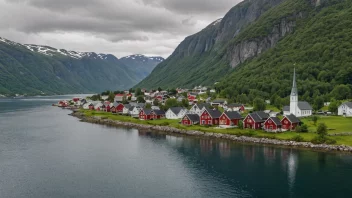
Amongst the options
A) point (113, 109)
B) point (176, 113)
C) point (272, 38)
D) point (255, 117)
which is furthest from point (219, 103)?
point (272, 38)

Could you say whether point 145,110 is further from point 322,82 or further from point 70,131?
point 322,82

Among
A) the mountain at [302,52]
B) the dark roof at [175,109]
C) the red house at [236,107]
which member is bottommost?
the dark roof at [175,109]

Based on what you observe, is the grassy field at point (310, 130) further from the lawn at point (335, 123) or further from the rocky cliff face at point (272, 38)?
the rocky cliff face at point (272, 38)

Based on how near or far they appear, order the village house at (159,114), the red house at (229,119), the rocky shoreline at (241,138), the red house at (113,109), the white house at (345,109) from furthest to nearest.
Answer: the red house at (113,109) < the village house at (159,114) < the white house at (345,109) < the red house at (229,119) < the rocky shoreline at (241,138)

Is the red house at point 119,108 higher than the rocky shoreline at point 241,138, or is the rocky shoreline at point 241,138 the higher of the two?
the red house at point 119,108

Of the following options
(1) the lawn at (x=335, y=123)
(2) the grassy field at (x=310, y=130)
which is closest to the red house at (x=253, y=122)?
(2) the grassy field at (x=310, y=130)

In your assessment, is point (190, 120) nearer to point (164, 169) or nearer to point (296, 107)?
point (296, 107)

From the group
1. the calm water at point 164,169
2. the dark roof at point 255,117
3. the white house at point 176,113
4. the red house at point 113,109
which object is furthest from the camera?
the red house at point 113,109
